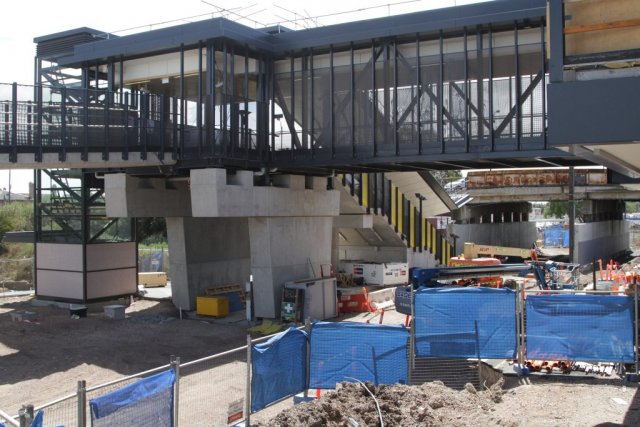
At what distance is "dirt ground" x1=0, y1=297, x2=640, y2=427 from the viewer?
10594 mm

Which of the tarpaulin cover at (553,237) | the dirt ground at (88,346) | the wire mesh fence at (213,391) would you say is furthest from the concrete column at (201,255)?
the tarpaulin cover at (553,237)

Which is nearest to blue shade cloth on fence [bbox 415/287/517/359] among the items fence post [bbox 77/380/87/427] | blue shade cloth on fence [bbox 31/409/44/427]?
fence post [bbox 77/380/87/427]

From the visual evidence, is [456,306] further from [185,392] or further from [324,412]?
[185,392]

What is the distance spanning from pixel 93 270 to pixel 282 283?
959cm

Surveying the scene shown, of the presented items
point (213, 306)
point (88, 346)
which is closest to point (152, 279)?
point (213, 306)

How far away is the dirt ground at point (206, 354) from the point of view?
10.6 m

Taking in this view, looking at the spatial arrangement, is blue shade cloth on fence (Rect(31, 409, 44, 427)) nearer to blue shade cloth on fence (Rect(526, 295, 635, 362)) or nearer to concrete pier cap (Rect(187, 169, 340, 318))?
blue shade cloth on fence (Rect(526, 295, 635, 362))

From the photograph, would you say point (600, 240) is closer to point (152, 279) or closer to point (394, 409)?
point (152, 279)

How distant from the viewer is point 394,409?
10.7 metres

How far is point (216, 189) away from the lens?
22266 mm

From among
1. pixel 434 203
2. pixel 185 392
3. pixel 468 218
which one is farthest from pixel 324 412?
pixel 468 218

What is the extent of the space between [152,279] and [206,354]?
61.5 ft

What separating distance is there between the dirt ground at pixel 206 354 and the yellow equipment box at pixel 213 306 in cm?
106

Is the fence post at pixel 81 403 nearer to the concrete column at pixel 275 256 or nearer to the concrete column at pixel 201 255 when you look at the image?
the concrete column at pixel 275 256
